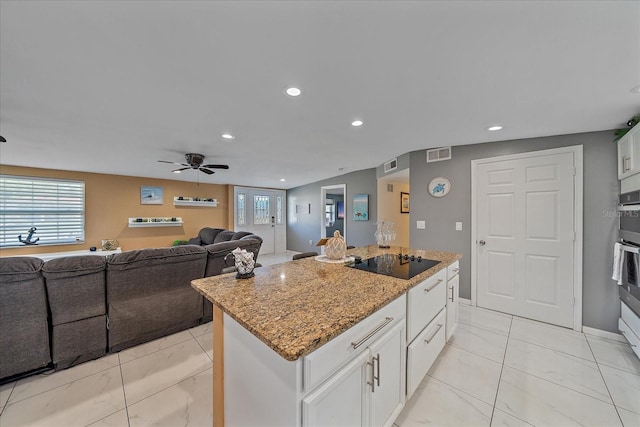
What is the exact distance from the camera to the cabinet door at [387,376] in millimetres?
1074

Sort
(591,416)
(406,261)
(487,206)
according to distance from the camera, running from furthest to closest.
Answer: (487,206) < (406,261) < (591,416)

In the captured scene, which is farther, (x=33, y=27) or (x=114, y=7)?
(x=33, y=27)

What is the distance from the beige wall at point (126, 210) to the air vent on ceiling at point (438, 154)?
17.9 feet

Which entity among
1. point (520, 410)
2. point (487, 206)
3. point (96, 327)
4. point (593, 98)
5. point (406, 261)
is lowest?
point (520, 410)

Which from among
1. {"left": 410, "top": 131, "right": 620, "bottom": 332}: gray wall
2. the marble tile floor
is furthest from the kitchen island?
{"left": 410, "top": 131, "right": 620, "bottom": 332}: gray wall

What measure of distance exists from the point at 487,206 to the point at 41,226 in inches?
308

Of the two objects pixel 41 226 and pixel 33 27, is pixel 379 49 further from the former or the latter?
pixel 41 226

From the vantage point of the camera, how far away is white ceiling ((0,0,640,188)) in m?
1.08

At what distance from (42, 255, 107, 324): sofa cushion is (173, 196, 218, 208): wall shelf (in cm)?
448

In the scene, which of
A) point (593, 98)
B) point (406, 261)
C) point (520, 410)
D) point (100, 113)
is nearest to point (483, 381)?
point (520, 410)

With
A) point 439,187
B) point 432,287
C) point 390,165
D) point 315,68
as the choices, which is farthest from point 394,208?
point 315,68

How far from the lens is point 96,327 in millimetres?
2000

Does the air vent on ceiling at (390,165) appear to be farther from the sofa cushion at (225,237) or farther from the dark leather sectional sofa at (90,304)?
the sofa cushion at (225,237)

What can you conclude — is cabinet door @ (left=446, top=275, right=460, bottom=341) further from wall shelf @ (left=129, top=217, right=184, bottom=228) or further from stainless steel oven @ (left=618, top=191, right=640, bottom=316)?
wall shelf @ (left=129, top=217, right=184, bottom=228)
